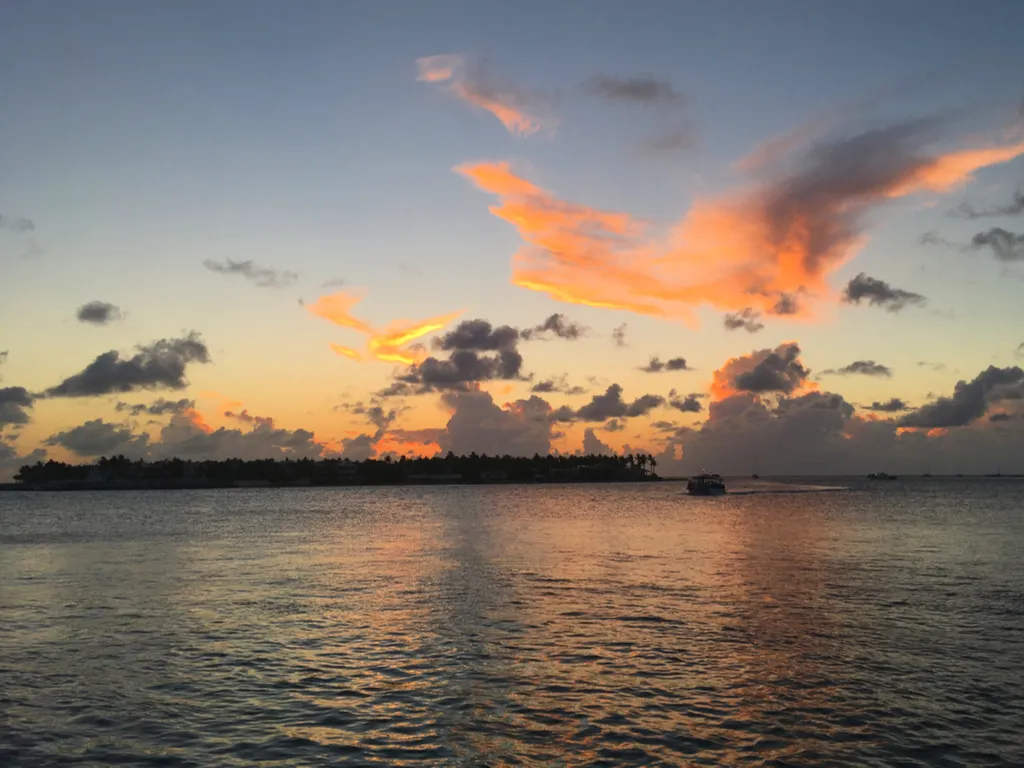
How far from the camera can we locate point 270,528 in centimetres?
12281

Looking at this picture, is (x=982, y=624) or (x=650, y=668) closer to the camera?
(x=650, y=668)

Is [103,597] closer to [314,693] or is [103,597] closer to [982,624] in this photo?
[314,693]

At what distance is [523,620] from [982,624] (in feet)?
76.8

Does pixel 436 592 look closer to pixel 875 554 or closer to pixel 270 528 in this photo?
pixel 875 554

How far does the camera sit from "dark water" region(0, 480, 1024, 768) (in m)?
22.6

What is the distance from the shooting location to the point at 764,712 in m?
25.5

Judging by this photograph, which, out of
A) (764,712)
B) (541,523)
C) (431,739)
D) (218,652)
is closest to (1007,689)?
(764,712)

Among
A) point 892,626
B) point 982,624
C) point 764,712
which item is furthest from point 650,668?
point 982,624

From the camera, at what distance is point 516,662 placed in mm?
31922

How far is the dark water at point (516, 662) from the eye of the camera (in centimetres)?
2261

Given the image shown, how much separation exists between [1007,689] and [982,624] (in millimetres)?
13473

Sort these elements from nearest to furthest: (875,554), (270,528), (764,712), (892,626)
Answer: (764,712), (892,626), (875,554), (270,528)

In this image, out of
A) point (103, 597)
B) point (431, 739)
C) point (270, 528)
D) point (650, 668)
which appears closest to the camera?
point (431, 739)

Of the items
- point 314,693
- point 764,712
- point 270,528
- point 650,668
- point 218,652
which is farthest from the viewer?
point 270,528
